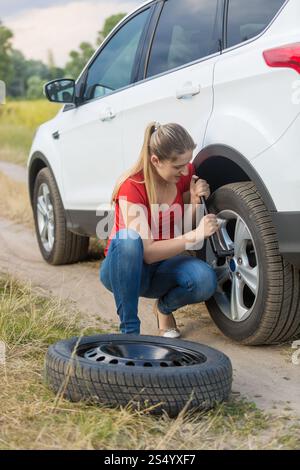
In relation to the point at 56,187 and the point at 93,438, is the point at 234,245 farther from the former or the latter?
the point at 56,187

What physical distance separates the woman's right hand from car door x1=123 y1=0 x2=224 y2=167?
416mm

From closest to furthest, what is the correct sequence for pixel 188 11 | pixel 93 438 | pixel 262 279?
pixel 93 438 < pixel 262 279 < pixel 188 11

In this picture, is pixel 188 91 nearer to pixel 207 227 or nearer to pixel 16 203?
pixel 207 227

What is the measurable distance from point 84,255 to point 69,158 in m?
0.97

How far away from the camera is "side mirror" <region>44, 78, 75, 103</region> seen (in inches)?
208

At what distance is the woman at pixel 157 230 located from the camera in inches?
143

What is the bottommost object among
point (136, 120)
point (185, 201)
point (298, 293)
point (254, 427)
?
point (254, 427)

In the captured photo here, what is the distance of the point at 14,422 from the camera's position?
2.71m

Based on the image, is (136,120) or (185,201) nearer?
(185,201)

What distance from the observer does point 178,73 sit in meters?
4.07

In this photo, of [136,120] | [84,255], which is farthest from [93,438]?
[84,255]

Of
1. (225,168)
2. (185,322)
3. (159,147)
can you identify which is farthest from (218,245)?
(185,322)

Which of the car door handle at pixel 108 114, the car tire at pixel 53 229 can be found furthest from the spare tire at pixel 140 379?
the car tire at pixel 53 229

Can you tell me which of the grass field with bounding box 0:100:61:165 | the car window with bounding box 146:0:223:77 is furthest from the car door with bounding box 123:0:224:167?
the grass field with bounding box 0:100:61:165
